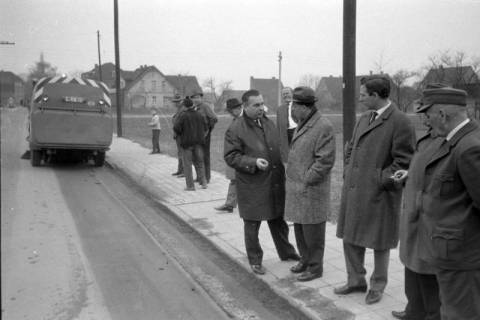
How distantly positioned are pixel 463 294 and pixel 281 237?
8.30 feet

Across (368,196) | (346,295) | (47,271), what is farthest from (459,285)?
(47,271)

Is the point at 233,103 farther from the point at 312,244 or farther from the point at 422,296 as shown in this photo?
the point at 422,296

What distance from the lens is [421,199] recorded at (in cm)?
310

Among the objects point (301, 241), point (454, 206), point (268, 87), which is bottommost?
point (301, 241)

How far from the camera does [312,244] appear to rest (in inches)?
179

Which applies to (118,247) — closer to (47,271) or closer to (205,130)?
(47,271)

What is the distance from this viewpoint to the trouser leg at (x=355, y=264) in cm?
414

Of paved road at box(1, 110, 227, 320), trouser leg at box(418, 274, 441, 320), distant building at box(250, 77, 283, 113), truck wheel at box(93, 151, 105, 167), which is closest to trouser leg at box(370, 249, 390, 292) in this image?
trouser leg at box(418, 274, 441, 320)

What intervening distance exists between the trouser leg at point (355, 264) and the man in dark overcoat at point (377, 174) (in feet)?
0.34

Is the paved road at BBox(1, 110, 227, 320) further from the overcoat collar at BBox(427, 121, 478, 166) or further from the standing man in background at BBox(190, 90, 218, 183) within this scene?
the standing man in background at BBox(190, 90, 218, 183)

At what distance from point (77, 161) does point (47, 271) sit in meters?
9.30

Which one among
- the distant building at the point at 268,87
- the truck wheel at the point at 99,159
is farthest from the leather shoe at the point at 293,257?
the distant building at the point at 268,87

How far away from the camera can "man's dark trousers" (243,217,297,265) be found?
4.94m

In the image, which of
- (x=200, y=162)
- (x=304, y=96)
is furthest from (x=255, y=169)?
(x=200, y=162)
